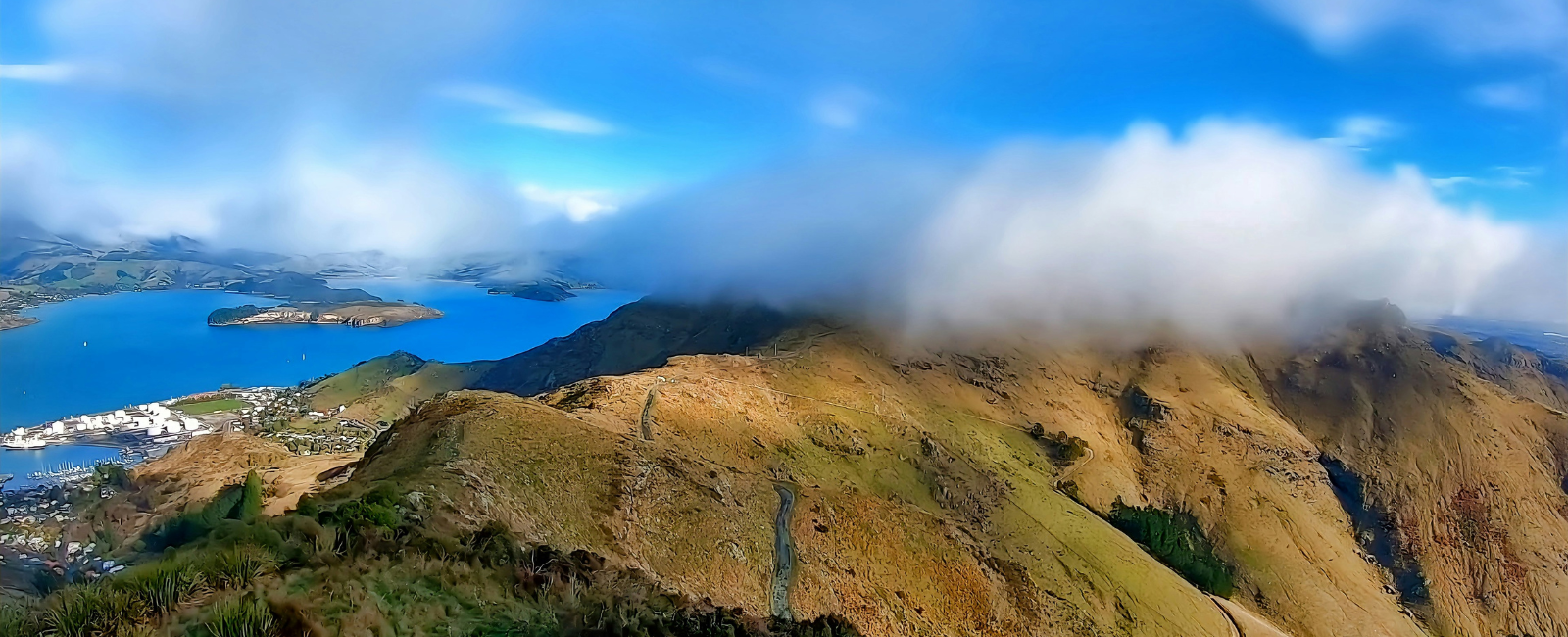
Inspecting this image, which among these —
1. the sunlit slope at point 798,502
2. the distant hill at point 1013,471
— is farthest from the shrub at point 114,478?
the sunlit slope at point 798,502

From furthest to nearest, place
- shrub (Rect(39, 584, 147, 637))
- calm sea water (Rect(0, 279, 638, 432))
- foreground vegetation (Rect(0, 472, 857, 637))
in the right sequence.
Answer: calm sea water (Rect(0, 279, 638, 432)), foreground vegetation (Rect(0, 472, 857, 637)), shrub (Rect(39, 584, 147, 637))

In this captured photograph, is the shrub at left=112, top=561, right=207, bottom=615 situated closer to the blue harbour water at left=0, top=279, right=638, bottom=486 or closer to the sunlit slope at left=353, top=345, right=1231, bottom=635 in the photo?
the sunlit slope at left=353, top=345, right=1231, bottom=635

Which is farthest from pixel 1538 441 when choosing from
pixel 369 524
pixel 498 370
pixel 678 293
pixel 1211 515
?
pixel 498 370

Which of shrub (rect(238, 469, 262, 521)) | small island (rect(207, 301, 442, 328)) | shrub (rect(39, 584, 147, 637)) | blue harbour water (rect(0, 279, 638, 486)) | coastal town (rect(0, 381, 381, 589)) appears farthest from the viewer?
small island (rect(207, 301, 442, 328))

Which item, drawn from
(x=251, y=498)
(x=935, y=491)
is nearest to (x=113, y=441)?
(x=251, y=498)

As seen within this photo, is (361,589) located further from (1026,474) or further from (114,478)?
(1026,474)

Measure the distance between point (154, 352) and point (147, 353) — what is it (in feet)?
7.72

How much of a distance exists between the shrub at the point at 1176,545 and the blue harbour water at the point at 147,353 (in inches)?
3861

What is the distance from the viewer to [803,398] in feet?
220

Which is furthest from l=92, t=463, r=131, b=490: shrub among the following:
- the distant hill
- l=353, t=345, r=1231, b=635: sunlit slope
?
l=353, t=345, r=1231, b=635: sunlit slope

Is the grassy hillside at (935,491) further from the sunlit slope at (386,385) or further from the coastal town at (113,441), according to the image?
the coastal town at (113,441)

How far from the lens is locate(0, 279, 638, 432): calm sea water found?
302 ft

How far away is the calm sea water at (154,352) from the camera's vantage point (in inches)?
3627

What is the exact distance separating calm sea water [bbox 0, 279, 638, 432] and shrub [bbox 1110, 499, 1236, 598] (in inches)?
3890
